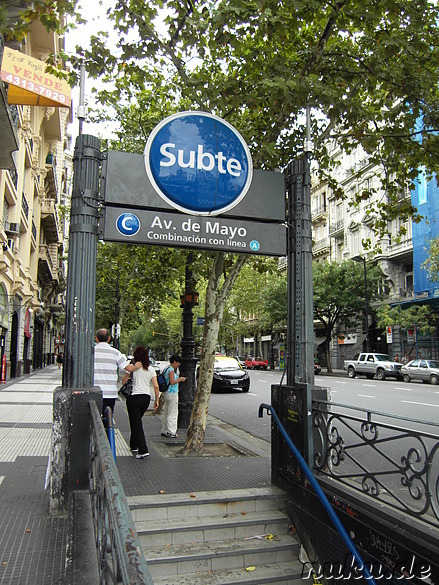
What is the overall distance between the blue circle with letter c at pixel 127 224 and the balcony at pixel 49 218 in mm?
27859

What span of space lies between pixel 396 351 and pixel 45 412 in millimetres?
31040

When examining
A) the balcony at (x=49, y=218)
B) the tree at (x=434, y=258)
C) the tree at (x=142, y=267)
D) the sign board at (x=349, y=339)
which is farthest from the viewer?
the sign board at (x=349, y=339)

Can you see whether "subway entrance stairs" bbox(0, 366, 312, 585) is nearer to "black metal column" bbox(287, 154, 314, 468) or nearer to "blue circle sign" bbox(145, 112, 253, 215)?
"black metal column" bbox(287, 154, 314, 468)

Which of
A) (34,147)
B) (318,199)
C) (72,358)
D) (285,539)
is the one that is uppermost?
(318,199)

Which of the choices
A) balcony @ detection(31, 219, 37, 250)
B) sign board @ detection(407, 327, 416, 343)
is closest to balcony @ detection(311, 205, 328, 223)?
sign board @ detection(407, 327, 416, 343)

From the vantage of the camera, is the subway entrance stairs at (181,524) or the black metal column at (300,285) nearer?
the subway entrance stairs at (181,524)

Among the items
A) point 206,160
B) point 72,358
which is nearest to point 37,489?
point 72,358

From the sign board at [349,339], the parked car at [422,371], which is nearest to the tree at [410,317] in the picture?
the parked car at [422,371]

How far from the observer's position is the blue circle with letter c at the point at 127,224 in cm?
529

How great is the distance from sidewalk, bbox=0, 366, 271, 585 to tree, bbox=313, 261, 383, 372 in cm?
2673

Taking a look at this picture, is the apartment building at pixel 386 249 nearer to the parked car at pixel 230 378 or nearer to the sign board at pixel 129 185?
the parked car at pixel 230 378

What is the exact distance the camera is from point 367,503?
446 cm

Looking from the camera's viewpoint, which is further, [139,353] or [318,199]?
[318,199]

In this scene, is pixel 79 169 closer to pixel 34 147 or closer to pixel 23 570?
pixel 23 570
